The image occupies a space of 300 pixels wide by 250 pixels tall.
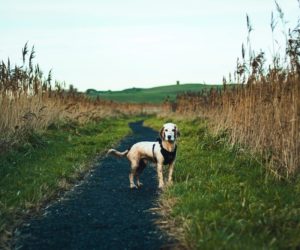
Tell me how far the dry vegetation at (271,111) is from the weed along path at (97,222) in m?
2.07

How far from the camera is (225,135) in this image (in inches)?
467

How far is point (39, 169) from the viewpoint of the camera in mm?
8539

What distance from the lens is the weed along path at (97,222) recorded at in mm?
4895

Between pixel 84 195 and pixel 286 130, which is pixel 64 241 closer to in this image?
pixel 84 195

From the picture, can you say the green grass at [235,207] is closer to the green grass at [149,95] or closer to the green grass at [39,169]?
the green grass at [39,169]

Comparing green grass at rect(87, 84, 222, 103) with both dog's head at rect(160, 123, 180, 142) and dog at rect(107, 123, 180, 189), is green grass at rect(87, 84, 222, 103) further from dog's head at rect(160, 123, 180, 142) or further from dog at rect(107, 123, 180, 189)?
dog's head at rect(160, 123, 180, 142)

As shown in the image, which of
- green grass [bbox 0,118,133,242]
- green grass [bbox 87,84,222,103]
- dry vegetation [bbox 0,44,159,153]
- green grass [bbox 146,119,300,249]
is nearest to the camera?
green grass [bbox 146,119,300,249]

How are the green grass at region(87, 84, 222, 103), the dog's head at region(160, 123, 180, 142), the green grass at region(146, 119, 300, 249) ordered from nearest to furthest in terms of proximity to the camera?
the green grass at region(146, 119, 300, 249) → the dog's head at region(160, 123, 180, 142) → the green grass at region(87, 84, 222, 103)

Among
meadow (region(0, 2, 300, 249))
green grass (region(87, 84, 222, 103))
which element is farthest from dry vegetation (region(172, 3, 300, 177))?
green grass (region(87, 84, 222, 103))

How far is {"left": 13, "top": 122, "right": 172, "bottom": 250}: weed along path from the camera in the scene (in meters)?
4.89

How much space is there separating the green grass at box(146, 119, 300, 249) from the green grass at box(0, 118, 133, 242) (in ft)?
6.12

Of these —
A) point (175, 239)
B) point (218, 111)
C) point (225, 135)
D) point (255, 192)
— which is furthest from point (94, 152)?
point (175, 239)

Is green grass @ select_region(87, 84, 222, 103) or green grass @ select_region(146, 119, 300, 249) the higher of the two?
green grass @ select_region(87, 84, 222, 103)

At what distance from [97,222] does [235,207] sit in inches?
65.8
